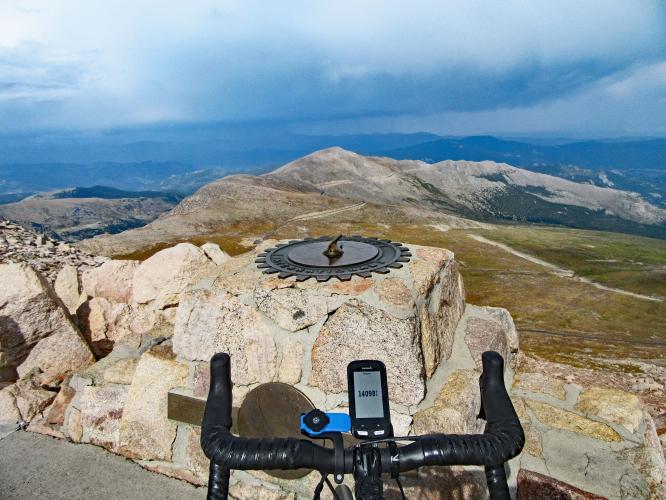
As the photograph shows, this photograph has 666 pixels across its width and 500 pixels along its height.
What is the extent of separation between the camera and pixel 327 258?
5.93 m

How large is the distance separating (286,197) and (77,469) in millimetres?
129267

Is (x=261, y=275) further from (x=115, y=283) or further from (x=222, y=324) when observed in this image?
(x=115, y=283)

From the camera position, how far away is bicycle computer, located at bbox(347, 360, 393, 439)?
83.8 inches

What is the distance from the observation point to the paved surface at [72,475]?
4.99 meters

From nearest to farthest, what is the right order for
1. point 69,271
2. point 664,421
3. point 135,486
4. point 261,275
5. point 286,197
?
point 135,486 < point 261,275 < point 664,421 < point 69,271 < point 286,197

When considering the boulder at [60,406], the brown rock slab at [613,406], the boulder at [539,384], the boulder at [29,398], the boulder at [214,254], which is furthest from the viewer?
the boulder at [214,254]

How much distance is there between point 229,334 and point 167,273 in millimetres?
3508

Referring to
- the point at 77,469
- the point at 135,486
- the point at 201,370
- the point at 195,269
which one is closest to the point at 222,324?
the point at 201,370

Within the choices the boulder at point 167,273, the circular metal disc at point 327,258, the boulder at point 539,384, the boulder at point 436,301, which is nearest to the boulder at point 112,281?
the boulder at point 167,273

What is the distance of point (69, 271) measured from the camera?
1018 cm

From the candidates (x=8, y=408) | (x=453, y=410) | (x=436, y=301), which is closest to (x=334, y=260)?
(x=436, y=301)

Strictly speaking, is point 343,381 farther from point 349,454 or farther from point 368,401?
point 349,454

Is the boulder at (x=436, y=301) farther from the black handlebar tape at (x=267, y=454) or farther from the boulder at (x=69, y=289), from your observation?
the boulder at (x=69, y=289)

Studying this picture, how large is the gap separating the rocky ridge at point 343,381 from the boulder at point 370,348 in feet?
0.04
